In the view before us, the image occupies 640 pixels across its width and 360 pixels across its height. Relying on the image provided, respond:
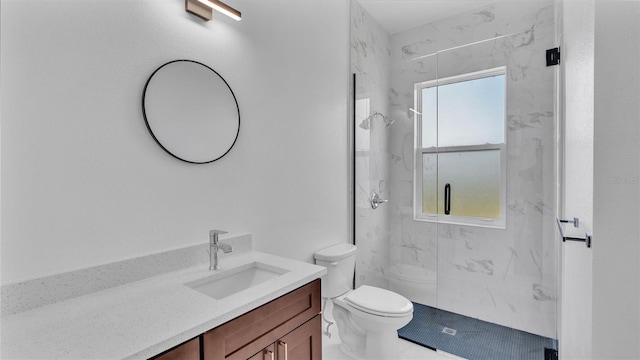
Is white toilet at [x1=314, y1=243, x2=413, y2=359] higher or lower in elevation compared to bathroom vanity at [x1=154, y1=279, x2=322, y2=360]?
lower

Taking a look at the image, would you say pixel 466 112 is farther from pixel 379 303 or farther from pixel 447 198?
pixel 379 303

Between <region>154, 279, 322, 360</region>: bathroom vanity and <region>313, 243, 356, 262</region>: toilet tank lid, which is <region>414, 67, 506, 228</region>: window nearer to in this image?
<region>313, 243, 356, 262</region>: toilet tank lid

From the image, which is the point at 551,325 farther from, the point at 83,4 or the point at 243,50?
the point at 83,4

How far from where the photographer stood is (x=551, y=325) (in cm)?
226

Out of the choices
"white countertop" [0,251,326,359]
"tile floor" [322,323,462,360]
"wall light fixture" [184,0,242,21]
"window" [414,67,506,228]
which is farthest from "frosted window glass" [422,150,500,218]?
"wall light fixture" [184,0,242,21]

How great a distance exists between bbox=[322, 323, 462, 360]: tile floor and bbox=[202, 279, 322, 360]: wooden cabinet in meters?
0.80

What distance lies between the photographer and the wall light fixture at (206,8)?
1.33 m

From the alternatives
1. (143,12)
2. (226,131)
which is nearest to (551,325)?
(226,131)

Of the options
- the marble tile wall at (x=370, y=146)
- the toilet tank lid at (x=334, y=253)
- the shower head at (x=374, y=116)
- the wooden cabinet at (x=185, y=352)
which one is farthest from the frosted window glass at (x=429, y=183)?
the wooden cabinet at (x=185, y=352)

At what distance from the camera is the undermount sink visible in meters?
1.29

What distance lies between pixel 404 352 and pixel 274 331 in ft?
4.79

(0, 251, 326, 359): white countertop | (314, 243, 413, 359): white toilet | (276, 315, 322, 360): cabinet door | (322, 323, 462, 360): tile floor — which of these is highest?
(0, 251, 326, 359): white countertop

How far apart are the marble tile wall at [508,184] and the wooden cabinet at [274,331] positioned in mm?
1287

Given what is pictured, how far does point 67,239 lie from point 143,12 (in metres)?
0.93
